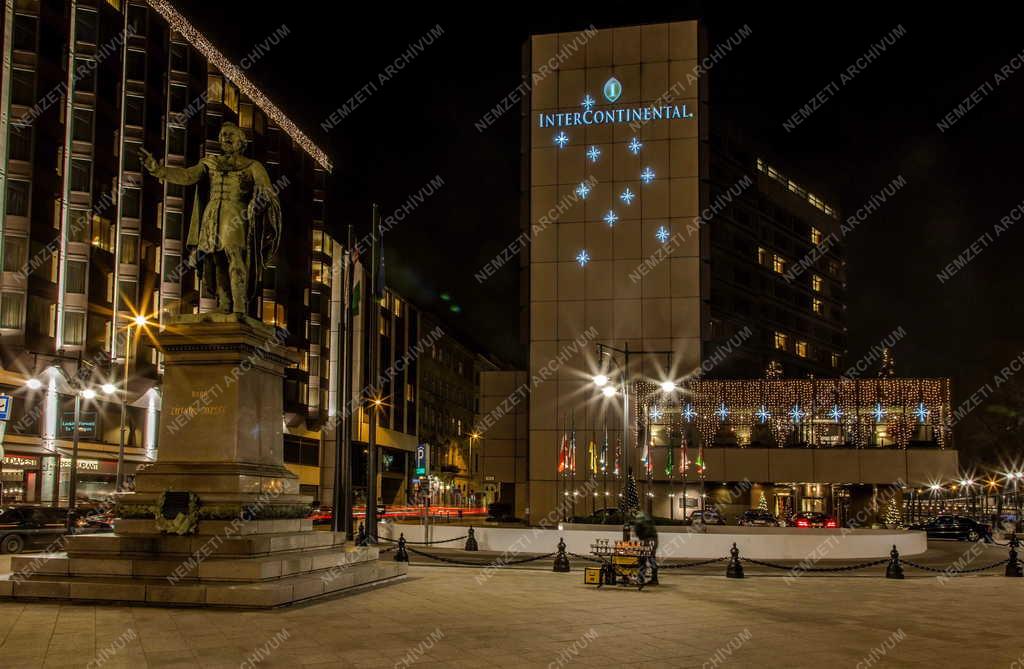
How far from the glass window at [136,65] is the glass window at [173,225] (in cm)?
954

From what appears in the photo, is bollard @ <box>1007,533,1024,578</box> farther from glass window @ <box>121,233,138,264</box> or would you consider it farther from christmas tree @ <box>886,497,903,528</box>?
glass window @ <box>121,233,138,264</box>

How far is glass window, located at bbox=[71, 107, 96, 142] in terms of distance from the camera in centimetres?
5744

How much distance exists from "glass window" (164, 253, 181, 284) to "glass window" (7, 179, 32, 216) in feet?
46.7

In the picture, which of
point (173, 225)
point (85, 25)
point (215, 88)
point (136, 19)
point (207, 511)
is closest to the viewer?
point (207, 511)

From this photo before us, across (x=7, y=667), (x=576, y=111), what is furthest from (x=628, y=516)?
(x=576, y=111)

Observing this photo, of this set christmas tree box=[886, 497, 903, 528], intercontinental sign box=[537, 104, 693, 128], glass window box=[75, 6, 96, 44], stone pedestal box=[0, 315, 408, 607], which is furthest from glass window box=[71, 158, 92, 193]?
christmas tree box=[886, 497, 903, 528]

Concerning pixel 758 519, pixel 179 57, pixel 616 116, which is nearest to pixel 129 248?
pixel 179 57

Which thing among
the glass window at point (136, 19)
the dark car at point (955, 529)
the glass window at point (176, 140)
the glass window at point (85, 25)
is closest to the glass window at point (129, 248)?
the glass window at point (176, 140)

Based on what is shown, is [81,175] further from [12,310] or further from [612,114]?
[612,114]

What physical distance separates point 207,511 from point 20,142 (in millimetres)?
44403

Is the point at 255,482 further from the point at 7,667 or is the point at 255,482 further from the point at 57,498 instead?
the point at 57,498

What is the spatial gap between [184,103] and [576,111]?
29.2 metres

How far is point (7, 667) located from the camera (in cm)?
1077

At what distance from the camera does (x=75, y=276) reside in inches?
2245
